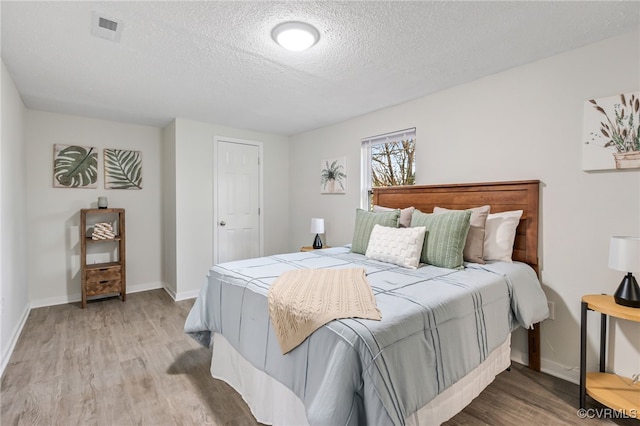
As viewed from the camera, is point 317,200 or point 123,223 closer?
point 123,223

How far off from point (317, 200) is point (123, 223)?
101 inches

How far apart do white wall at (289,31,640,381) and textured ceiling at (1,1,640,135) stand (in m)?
0.17

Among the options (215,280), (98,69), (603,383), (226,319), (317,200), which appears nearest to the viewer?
(603,383)

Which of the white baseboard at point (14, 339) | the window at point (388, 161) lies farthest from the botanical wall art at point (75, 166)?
the window at point (388, 161)

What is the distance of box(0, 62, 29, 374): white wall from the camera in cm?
241

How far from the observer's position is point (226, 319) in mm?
2090

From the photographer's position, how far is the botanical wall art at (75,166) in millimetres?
3844

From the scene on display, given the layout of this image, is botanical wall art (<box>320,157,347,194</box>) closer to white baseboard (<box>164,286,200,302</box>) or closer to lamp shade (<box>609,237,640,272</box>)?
white baseboard (<box>164,286,200,302</box>)

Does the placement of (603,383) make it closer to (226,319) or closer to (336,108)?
(226,319)

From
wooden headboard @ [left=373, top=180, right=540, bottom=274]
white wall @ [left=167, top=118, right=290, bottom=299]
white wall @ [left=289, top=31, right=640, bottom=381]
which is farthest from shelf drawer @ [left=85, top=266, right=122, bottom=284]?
white wall @ [left=289, top=31, right=640, bottom=381]

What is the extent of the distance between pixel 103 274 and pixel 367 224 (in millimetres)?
3357

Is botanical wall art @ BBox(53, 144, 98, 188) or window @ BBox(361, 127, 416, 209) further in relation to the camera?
botanical wall art @ BBox(53, 144, 98, 188)

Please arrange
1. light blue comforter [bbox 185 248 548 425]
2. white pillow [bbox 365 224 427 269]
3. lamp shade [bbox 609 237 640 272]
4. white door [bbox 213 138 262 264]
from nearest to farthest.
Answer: light blue comforter [bbox 185 248 548 425] → lamp shade [bbox 609 237 640 272] → white pillow [bbox 365 224 427 269] → white door [bbox 213 138 262 264]

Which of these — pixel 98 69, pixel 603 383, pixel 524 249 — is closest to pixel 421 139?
pixel 524 249
